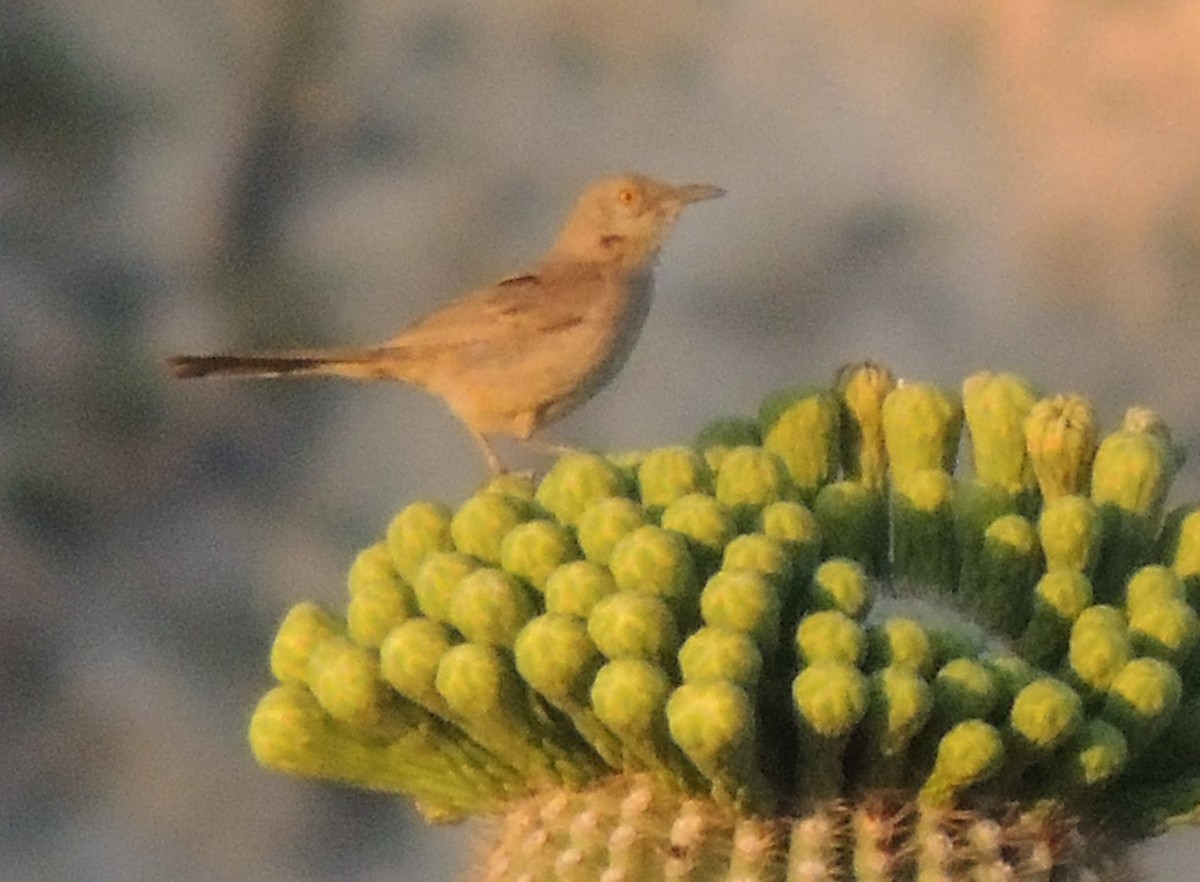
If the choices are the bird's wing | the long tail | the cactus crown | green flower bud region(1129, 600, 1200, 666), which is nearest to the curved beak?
the bird's wing

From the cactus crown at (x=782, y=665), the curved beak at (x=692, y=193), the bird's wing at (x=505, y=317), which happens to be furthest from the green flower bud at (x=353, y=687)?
the curved beak at (x=692, y=193)

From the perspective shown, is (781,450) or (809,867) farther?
(781,450)

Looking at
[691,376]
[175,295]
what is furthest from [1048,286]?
[175,295]

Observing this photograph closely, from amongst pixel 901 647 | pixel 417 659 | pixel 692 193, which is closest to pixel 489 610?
pixel 417 659

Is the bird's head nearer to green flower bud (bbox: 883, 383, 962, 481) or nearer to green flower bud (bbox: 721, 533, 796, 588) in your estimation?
green flower bud (bbox: 883, 383, 962, 481)

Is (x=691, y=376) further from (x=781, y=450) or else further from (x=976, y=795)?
(x=976, y=795)

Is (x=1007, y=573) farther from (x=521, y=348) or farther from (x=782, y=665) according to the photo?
(x=521, y=348)
